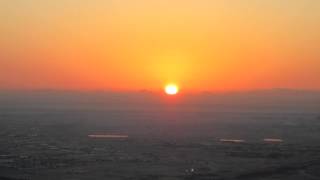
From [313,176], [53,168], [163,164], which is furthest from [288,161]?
[53,168]

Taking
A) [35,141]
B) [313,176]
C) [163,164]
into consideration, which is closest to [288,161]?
[313,176]

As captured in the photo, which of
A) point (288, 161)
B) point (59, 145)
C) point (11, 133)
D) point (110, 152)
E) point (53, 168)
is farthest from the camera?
point (11, 133)

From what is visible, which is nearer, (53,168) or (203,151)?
(53,168)

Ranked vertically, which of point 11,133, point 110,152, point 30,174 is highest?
point 11,133

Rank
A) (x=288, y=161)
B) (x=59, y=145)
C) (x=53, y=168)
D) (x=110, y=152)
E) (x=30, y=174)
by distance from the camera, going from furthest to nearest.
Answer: (x=59, y=145), (x=110, y=152), (x=288, y=161), (x=53, y=168), (x=30, y=174)

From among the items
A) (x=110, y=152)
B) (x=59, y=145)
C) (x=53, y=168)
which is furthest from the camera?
(x=59, y=145)

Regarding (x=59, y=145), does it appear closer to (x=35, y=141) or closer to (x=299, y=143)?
(x=35, y=141)

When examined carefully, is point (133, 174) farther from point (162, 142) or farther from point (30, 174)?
point (162, 142)

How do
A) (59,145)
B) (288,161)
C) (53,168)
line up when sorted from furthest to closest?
(59,145), (288,161), (53,168)

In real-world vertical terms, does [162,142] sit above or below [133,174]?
above
